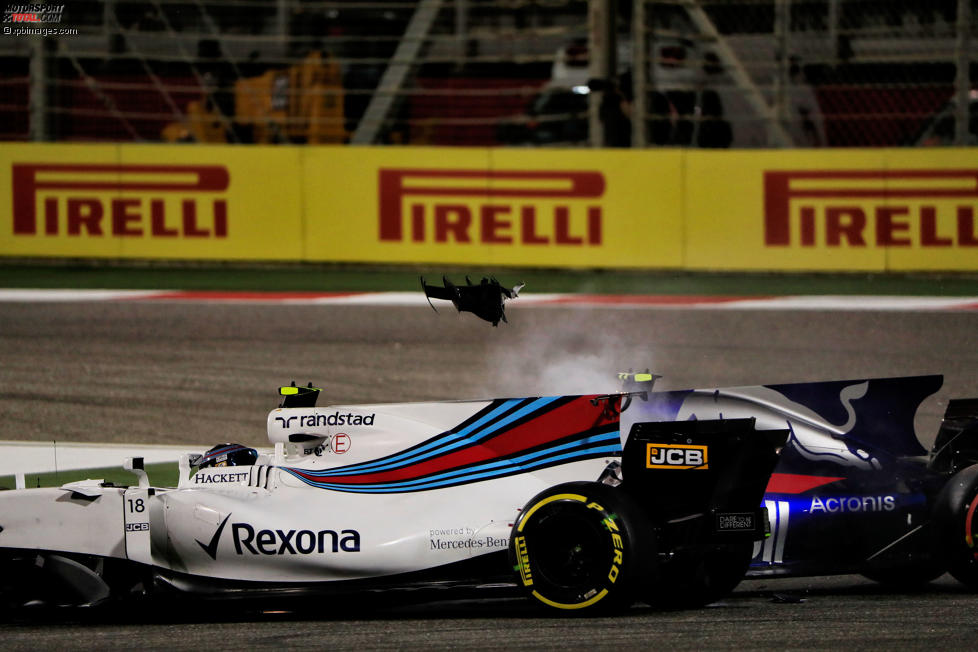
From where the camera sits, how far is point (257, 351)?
1119cm

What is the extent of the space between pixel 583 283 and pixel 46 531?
950cm

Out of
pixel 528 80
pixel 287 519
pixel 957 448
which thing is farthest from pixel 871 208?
pixel 287 519

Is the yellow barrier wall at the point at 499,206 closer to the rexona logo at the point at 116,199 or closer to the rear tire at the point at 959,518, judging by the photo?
the rexona logo at the point at 116,199

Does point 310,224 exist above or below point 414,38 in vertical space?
below

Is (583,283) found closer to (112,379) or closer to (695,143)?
(695,143)

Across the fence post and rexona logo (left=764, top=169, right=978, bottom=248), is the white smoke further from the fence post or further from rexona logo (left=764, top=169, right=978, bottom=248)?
the fence post

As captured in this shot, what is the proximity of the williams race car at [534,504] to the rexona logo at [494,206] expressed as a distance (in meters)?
9.04

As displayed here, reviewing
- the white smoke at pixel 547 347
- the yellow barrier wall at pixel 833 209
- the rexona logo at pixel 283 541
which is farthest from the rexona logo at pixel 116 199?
the rexona logo at pixel 283 541

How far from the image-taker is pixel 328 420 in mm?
5695

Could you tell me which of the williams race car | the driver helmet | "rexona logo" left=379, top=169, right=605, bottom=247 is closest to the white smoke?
"rexona logo" left=379, top=169, right=605, bottom=247

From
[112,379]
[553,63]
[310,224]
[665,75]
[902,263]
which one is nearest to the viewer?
[112,379]

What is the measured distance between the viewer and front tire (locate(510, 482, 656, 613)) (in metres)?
5.05

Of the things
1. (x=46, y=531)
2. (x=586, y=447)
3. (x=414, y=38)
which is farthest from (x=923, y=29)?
(x=46, y=531)

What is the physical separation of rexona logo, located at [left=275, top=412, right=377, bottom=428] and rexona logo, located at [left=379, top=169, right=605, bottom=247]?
916cm
